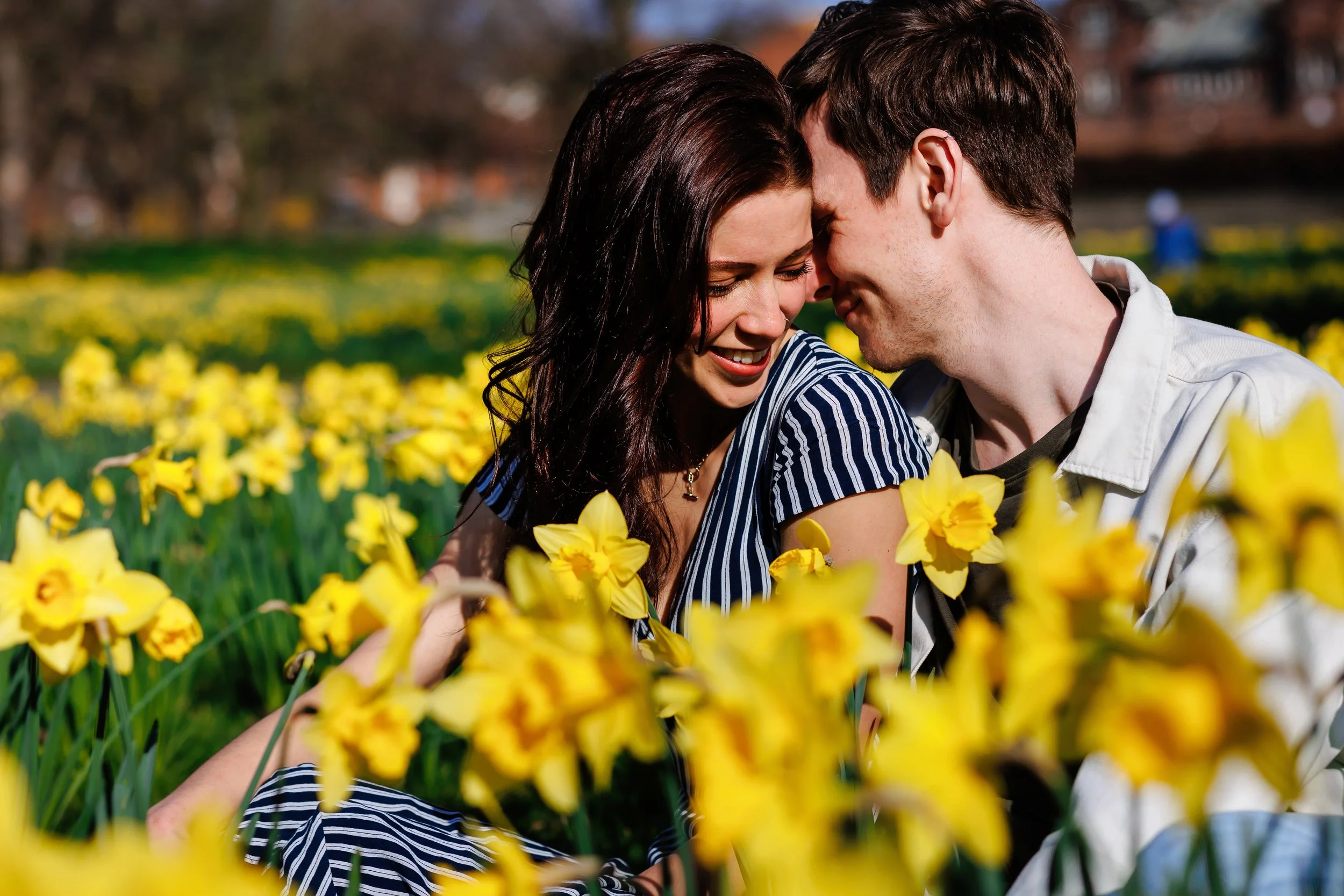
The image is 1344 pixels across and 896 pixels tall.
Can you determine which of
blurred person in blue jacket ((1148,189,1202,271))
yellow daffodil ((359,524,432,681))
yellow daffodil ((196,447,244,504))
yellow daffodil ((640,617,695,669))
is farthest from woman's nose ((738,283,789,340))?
blurred person in blue jacket ((1148,189,1202,271))

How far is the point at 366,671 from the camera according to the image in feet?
5.33

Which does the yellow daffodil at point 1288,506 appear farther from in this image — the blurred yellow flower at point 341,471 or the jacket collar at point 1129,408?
the blurred yellow flower at point 341,471

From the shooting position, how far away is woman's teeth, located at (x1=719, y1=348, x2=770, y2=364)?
1669 millimetres

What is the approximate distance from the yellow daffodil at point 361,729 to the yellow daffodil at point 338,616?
57mm

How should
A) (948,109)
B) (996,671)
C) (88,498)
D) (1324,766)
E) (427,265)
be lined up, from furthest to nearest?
(427,265) < (88,498) < (948,109) < (1324,766) < (996,671)

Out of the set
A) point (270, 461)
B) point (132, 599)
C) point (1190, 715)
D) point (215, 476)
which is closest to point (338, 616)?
point (132, 599)

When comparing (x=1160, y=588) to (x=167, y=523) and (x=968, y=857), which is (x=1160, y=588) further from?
(x=167, y=523)

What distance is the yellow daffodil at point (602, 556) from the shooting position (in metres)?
1.04

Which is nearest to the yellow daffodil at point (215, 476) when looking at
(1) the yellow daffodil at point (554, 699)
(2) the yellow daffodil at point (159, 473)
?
(2) the yellow daffodil at point (159, 473)

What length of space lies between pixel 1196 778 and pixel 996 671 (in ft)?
0.44

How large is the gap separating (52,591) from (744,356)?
0.97m

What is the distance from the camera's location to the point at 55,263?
22719 mm

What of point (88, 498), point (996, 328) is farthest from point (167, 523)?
point (996, 328)

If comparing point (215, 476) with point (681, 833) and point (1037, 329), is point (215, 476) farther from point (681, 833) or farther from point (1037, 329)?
point (681, 833)
